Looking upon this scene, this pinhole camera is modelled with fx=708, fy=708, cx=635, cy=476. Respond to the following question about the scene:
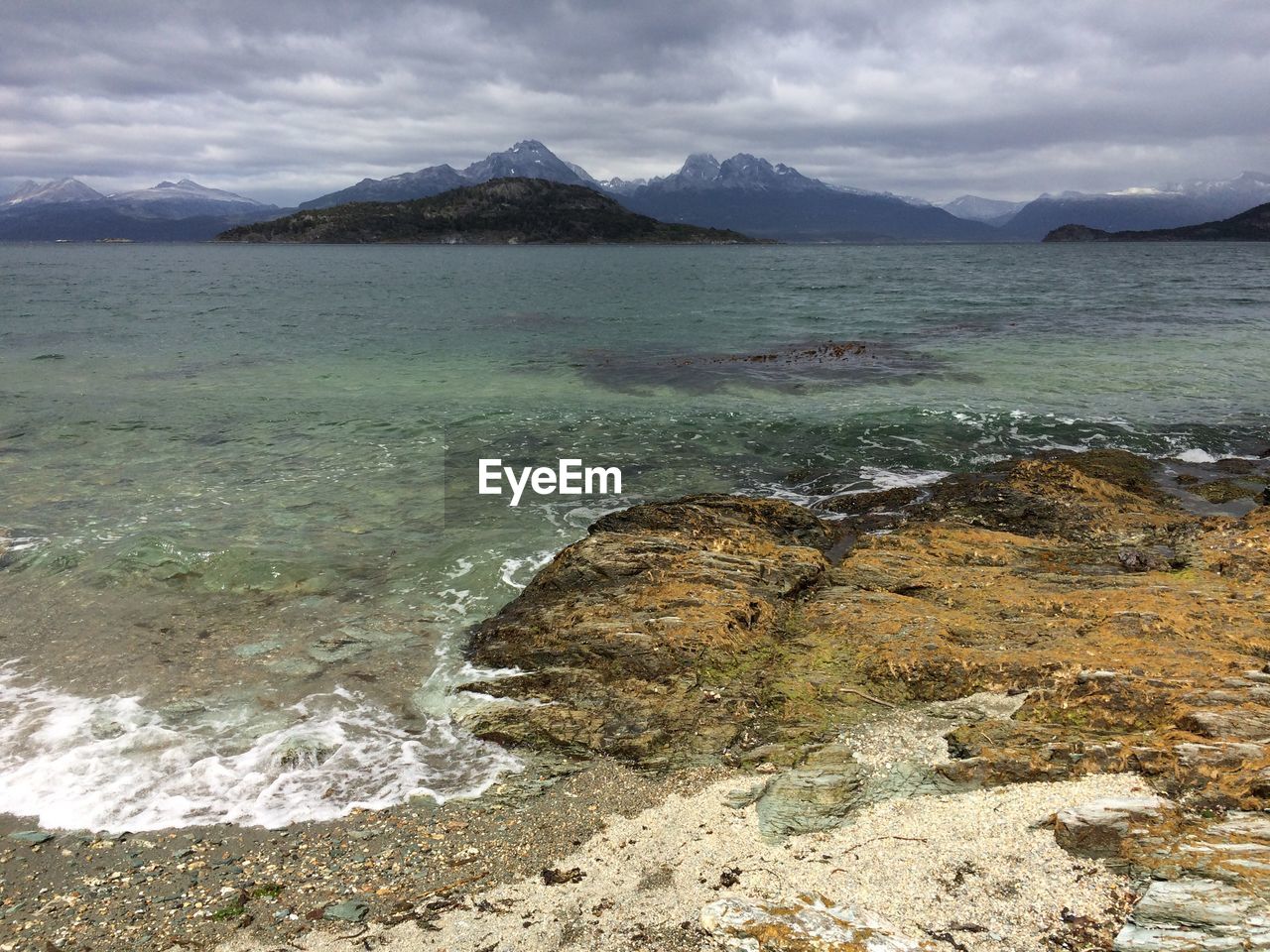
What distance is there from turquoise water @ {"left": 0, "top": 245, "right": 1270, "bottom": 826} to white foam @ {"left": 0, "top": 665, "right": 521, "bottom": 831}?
1.5 inches

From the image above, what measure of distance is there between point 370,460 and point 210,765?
1162 centimetres

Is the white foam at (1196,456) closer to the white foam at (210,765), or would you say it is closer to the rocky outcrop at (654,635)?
the rocky outcrop at (654,635)

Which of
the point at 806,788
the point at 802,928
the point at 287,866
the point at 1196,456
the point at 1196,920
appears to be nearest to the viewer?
the point at 1196,920

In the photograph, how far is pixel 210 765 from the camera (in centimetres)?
752

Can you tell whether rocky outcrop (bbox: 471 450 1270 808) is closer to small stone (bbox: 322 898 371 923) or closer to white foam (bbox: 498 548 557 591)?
white foam (bbox: 498 548 557 591)

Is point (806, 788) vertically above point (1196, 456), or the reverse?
point (1196, 456)

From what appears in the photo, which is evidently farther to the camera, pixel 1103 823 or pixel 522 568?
pixel 522 568

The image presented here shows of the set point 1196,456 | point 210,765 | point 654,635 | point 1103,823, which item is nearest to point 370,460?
point 210,765

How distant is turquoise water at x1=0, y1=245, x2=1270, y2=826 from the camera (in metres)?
8.16

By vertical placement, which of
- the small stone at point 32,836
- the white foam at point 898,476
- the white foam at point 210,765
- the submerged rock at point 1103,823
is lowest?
the small stone at point 32,836

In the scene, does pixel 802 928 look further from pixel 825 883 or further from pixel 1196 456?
pixel 1196 456

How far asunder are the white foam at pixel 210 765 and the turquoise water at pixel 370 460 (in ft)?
0.13

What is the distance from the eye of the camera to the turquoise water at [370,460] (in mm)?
8164

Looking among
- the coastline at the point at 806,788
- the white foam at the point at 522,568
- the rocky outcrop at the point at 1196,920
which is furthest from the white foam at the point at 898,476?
the rocky outcrop at the point at 1196,920
